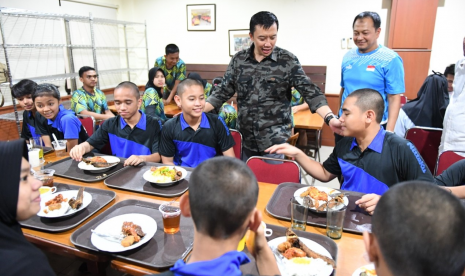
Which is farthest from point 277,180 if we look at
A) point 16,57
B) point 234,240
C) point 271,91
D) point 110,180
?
point 16,57

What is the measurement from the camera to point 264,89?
2.43 meters

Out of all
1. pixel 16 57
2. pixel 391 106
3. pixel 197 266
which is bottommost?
pixel 197 266

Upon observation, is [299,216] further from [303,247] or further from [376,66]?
[376,66]

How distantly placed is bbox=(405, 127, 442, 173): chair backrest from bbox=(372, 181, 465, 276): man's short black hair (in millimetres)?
2405

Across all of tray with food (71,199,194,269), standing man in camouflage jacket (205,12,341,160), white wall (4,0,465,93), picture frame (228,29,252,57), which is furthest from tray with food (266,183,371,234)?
picture frame (228,29,252,57)

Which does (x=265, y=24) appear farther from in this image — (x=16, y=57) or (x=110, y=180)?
(x=16, y=57)

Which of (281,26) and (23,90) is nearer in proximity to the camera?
(23,90)

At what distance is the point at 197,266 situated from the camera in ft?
2.48

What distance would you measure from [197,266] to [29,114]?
118 inches

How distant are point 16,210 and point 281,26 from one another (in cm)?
556

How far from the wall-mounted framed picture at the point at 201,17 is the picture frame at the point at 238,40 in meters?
0.44

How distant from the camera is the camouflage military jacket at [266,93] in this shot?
2375 mm

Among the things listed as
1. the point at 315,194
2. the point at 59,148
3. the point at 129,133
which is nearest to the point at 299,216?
the point at 315,194

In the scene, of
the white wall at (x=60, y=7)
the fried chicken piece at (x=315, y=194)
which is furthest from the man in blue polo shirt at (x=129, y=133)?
the white wall at (x=60, y=7)
